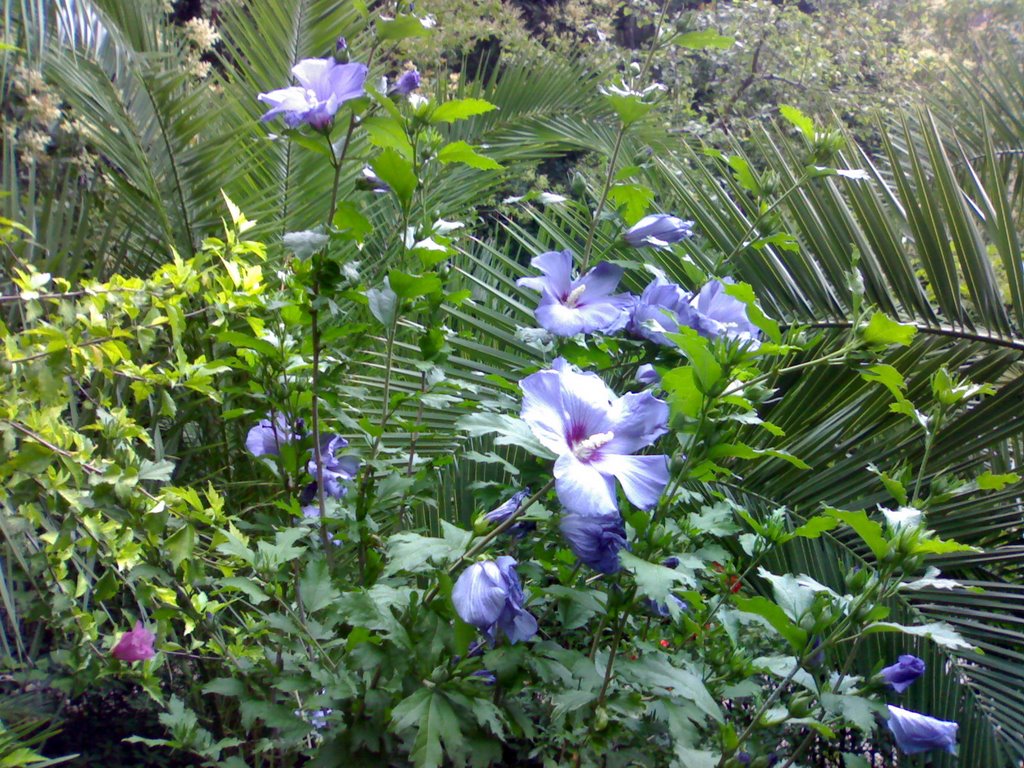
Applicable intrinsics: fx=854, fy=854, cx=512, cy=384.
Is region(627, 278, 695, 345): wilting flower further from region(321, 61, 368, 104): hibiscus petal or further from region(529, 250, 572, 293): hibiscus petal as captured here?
region(321, 61, 368, 104): hibiscus petal

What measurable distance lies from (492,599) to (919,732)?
51cm

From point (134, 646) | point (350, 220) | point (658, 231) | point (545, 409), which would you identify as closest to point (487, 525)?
point (545, 409)

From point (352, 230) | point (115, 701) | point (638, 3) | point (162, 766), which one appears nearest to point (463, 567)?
point (352, 230)

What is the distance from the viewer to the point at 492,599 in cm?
75

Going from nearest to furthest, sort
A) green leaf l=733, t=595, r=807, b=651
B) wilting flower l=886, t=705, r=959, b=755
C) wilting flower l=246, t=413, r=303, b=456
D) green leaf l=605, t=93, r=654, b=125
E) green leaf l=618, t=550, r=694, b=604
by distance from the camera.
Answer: green leaf l=618, t=550, r=694, b=604 < green leaf l=733, t=595, r=807, b=651 < wilting flower l=886, t=705, r=959, b=755 < green leaf l=605, t=93, r=654, b=125 < wilting flower l=246, t=413, r=303, b=456

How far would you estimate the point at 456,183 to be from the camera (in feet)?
8.19

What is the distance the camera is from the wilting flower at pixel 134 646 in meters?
1.27

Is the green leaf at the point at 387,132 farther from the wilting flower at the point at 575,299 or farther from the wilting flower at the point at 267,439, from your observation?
the wilting flower at the point at 267,439

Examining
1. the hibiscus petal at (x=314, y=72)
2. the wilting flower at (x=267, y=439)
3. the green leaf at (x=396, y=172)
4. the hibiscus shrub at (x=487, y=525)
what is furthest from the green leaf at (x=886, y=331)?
the wilting flower at (x=267, y=439)

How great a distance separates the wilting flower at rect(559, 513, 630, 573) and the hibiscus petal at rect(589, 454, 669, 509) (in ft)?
0.10

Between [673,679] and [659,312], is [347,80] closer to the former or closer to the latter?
[659,312]

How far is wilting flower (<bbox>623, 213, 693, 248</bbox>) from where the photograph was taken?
3.43ft

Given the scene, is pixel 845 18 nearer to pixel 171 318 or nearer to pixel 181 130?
pixel 181 130

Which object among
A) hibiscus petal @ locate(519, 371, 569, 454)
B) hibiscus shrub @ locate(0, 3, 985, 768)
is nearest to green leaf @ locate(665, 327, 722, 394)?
hibiscus shrub @ locate(0, 3, 985, 768)
